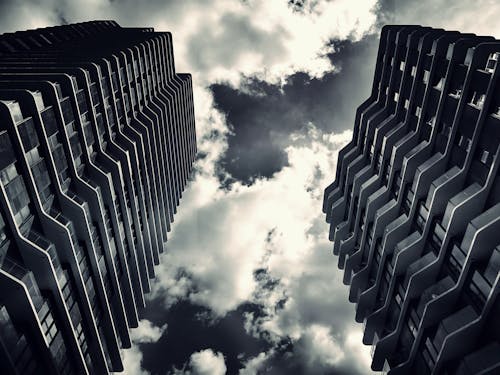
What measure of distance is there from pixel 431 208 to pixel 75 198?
30007 mm

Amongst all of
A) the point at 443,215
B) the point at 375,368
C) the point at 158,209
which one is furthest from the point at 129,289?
the point at 443,215

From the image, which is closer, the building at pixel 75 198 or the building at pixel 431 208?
the building at pixel 431 208

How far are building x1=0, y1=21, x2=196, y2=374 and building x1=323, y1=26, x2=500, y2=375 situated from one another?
26.4 meters

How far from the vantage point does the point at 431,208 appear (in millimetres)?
23141

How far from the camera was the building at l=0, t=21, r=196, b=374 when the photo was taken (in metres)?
20.2

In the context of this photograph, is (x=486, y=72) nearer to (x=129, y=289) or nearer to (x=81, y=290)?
(x=81, y=290)

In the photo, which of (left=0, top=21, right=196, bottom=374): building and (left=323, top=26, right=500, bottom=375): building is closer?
(left=323, top=26, right=500, bottom=375): building

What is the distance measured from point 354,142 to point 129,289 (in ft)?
120

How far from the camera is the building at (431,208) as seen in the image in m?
18.2

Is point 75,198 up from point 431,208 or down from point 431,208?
up

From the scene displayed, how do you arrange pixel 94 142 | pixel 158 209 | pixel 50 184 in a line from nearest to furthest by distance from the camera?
1. pixel 50 184
2. pixel 94 142
3. pixel 158 209

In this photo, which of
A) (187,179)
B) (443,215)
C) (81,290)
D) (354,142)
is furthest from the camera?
(187,179)

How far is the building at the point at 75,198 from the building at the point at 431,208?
26.4 metres

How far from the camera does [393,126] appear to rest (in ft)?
107
